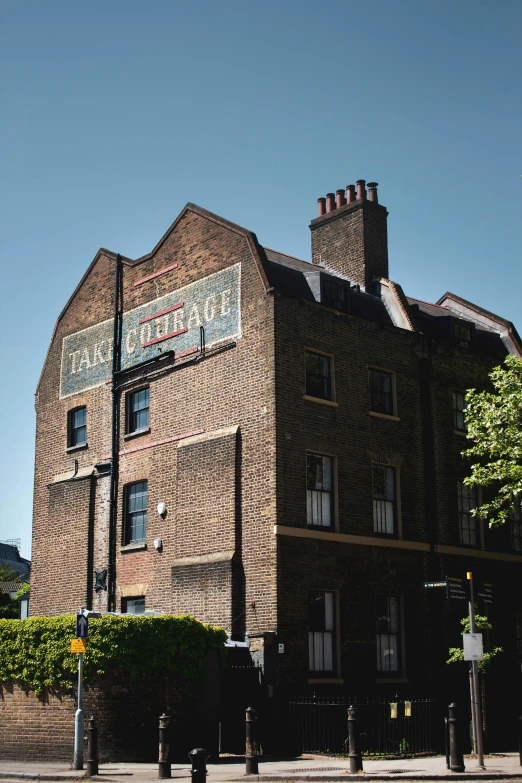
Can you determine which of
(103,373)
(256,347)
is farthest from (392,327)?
(103,373)

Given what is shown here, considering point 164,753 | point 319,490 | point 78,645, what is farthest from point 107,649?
point 319,490

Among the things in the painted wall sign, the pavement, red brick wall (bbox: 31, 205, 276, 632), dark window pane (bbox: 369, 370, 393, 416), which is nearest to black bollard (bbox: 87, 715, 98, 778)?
the pavement

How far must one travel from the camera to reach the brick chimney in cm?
3095

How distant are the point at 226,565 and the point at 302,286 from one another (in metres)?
8.29

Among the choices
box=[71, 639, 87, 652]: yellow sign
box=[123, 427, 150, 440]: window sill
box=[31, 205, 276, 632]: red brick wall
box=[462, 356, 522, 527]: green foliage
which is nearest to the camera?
box=[71, 639, 87, 652]: yellow sign

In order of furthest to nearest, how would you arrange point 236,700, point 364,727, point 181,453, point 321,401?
1. point 181,453
2. point 321,401
3. point 364,727
4. point 236,700

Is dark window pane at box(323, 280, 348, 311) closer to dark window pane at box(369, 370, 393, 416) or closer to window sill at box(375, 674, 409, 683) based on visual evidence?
dark window pane at box(369, 370, 393, 416)

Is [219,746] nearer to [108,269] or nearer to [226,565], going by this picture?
[226,565]

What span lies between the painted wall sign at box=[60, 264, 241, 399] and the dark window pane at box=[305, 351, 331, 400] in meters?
2.03

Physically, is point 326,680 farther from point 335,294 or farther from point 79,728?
point 335,294

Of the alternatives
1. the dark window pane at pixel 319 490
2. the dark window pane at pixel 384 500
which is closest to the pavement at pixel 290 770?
the dark window pane at pixel 319 490

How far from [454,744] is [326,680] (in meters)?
6.34

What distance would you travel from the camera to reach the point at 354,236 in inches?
1228

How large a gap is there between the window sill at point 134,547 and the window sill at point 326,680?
6524 mm
